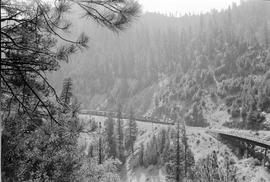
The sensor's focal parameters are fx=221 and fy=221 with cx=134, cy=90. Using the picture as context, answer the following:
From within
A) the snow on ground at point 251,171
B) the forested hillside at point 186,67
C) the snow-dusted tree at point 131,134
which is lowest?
the snow on ground at point 251,171

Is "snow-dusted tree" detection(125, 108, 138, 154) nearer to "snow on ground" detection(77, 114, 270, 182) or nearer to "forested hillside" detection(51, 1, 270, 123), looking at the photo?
"snow on ground" detection(77, 114, 270, 182)

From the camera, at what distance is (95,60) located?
111 m

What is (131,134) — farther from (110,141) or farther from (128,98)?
(128,98)

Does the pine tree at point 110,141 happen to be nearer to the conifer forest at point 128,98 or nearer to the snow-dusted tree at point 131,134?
the conifer forest at point 128,98

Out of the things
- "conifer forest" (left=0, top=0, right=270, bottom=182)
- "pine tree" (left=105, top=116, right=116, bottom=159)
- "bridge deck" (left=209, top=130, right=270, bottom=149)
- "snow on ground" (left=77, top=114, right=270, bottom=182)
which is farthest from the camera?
"pine tree" (left=105, top=116, right=116, bottom=159)

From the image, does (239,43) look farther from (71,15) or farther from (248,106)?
(71,15)

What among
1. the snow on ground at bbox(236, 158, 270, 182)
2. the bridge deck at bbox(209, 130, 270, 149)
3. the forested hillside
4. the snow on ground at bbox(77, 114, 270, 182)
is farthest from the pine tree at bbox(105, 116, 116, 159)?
the snow on ground at bbox(236, 158, 270, 182)

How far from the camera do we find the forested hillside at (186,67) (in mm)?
51759

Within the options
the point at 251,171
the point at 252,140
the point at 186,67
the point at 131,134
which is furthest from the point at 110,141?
the point at 186,67

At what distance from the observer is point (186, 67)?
7169 cm

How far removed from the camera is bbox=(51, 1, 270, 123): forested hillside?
51759 mm

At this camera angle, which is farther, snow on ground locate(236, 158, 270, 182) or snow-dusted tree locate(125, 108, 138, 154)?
snow-dusted tree locate(125, 108, 138, 154)

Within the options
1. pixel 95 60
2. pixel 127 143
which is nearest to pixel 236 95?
pixel 127 143

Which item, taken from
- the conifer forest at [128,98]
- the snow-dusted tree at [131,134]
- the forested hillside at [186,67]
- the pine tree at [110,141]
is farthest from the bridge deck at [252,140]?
the pine tree at [110,141]
